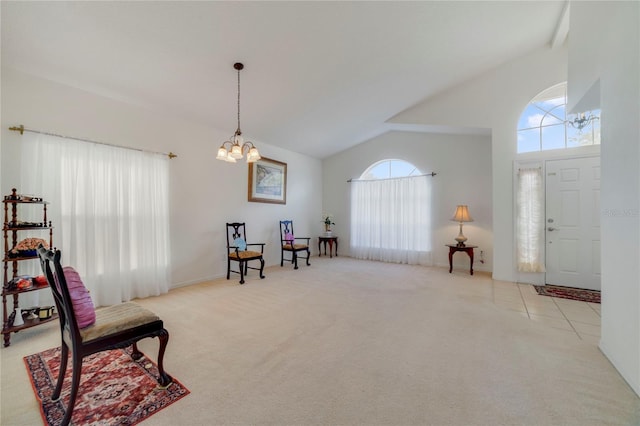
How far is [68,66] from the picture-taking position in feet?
8.95

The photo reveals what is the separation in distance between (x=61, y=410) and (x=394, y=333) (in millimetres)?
2478

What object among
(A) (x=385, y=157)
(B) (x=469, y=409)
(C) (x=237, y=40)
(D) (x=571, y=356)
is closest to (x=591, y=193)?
(D) (x=571, y=356)

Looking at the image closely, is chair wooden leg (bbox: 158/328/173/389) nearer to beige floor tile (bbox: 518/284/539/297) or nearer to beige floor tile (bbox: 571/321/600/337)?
beige floor tile (bbox: 571/321/600/337)

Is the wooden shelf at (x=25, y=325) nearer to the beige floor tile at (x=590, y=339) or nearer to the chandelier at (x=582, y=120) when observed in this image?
the beige floor tile at (x=590, y=339)

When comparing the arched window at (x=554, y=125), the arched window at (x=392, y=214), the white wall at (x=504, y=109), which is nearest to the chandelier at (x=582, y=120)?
the arched window at (x=554, y=125)

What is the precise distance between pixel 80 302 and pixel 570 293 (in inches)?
217

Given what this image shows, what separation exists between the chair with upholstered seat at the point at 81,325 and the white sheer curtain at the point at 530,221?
5.07 m

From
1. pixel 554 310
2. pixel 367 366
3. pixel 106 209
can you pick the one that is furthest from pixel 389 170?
pixel 106 209

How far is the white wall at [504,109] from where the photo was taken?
4.16 m

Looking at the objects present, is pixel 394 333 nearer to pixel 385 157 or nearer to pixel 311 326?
pixel 311 326

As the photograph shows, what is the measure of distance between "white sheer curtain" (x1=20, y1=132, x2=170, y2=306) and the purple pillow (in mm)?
1871

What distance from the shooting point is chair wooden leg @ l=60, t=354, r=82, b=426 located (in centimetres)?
142

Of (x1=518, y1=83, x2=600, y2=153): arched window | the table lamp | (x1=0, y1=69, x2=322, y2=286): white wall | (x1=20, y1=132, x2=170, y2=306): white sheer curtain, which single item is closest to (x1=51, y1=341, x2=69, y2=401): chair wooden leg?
(x1=20, y1=132, x2=170, y2=306): white sheer curtain

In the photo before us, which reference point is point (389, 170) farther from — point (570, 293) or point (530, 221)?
point (570, 293)
